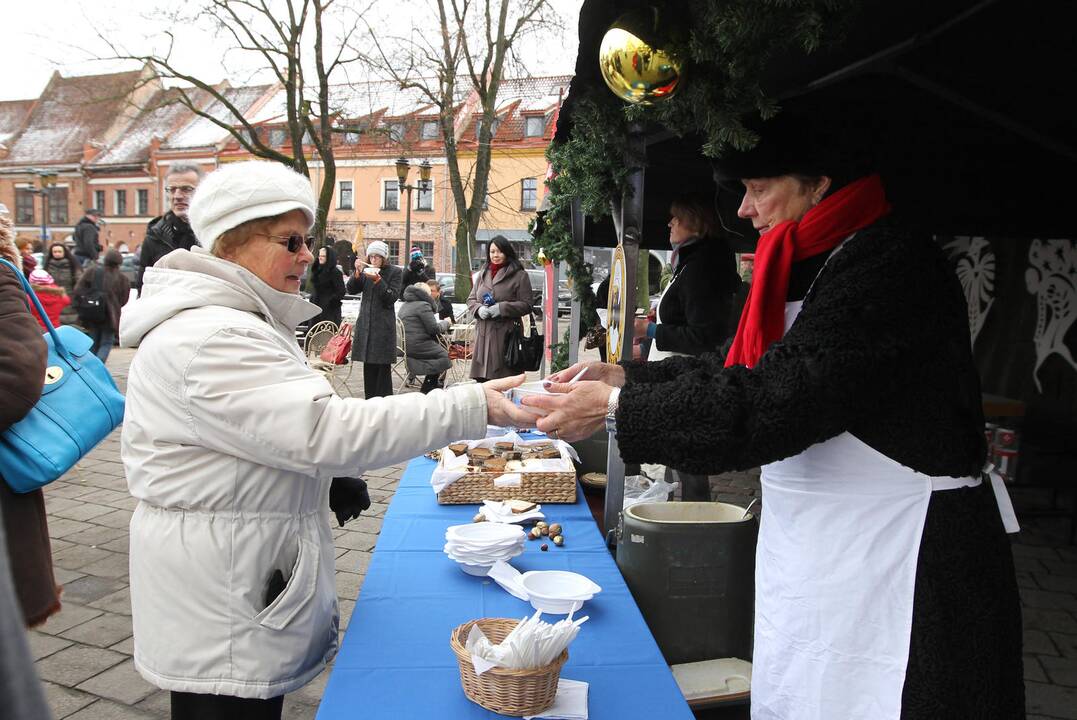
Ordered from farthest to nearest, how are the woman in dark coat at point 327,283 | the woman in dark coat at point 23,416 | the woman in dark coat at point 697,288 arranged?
1. the woman in dark coat at point 327,283
2. the woman in dark coat at point 697,288
3. the woman in dark coat at point 23,416

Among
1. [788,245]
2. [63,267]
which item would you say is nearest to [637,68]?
[788,245]

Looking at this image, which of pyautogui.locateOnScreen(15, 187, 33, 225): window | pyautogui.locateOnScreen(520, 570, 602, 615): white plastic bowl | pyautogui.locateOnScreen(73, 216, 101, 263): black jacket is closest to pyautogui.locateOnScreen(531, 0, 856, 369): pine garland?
pyautogui.locateOnScreen(520, 570, 602, 615): white plastic bowl

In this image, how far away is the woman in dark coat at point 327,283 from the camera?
33.3ft

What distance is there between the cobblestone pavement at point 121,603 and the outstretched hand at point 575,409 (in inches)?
75.6

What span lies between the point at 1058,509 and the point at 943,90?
438cm

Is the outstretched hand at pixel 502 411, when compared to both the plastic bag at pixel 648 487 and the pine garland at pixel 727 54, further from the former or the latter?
the plastic bag at pixel 648 487

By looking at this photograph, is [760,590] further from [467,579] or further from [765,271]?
[467,579]

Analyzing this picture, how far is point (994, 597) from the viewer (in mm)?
1409

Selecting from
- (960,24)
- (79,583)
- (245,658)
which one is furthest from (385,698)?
(79,583)

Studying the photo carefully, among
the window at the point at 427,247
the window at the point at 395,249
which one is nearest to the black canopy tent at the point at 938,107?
the window at the point at 427,247

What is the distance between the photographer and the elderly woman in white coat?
1.65 metres

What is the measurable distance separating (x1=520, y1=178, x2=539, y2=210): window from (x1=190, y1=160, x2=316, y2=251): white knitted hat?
3615 centimetres

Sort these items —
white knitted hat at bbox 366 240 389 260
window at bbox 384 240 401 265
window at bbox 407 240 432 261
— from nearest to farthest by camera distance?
white knitted hat at bbox 366 240 389 260
window at bbox 407 240 432 261
window at bbox 384 240 401 265

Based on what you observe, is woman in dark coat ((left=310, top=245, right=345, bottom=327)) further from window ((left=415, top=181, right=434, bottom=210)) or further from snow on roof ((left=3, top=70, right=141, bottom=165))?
snow on roof ((left=3, top=70, right=141, bottom=165))
